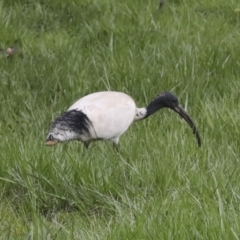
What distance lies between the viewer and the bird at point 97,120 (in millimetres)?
4297

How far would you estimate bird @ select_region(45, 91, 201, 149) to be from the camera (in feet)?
14.1

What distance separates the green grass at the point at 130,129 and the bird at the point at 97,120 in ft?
0.24

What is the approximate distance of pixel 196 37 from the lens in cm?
641

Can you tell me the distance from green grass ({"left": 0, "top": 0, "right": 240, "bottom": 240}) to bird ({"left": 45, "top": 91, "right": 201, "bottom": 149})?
7 cm

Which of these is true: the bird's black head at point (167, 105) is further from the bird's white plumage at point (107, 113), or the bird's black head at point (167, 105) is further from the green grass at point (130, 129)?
the bird's white plumage at point (107, 113)

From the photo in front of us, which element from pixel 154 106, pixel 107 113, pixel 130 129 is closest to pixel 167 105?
pixel 154 106

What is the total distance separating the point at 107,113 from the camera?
14.8ft

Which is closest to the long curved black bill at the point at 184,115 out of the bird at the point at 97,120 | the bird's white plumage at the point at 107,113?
the bird at the point at 97,120

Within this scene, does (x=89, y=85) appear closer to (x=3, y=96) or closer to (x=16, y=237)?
(x=3, y=96)

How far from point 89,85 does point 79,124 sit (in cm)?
122

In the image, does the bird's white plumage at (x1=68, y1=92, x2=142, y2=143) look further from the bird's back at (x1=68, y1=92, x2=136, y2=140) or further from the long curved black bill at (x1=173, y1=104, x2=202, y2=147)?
the long curved black bill at (x1=173, y1=104, x2=202, y2=147)

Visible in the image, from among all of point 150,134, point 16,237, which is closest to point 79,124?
point 150,134

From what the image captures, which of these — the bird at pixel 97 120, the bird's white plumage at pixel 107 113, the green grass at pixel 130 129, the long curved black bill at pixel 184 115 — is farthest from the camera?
the long curved black bill at pixel 184 115

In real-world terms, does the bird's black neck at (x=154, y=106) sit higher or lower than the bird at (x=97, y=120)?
lower
